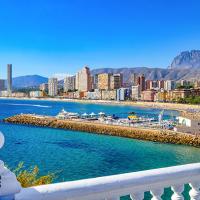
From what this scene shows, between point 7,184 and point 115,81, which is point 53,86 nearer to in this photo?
point 115,81

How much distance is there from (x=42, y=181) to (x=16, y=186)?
3274mm

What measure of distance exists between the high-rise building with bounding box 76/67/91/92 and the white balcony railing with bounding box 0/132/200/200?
5835 inches

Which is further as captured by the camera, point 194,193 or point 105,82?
point 105,82

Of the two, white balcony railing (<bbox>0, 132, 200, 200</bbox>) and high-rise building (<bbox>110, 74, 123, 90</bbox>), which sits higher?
high-rise building (<bbox>110, 74, 123, 90</bbox>)

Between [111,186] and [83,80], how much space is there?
15246 cm

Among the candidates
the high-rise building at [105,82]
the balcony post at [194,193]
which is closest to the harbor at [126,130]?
the balcony post at [194,193]

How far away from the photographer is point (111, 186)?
5.57 feet

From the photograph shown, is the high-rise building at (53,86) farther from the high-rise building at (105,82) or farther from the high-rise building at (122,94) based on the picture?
the high-rise building at (122,94)

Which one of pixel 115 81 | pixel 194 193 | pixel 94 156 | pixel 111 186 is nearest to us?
pixel 111 186

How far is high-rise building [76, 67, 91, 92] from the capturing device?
151 metres

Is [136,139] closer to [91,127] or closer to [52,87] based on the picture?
[91,127]

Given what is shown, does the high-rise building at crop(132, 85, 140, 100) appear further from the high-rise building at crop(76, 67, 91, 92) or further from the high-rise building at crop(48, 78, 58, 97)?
the high-rise building at crop(48, 78, 58, 97)

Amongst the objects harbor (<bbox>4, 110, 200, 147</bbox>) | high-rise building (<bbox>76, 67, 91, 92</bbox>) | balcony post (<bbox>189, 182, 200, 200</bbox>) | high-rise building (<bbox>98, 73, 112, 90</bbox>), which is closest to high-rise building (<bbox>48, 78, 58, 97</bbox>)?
high-rise building (<bbox>76, 67, 91, 92</bbox>)

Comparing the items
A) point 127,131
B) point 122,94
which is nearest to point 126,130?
point 127,131
